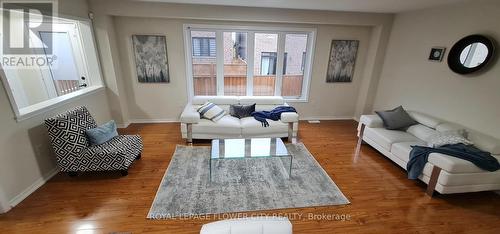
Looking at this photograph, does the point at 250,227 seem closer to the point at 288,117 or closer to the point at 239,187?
the point at 239,187

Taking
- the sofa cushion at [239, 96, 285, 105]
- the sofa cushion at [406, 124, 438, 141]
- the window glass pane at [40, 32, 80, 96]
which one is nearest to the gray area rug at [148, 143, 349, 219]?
the sofa cushion at [239, 96, 285, 105]

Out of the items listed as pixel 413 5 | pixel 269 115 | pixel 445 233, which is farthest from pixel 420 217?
pixel 413 5

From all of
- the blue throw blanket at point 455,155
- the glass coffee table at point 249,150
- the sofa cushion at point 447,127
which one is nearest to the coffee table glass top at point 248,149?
the glass coffee table at point 249,150

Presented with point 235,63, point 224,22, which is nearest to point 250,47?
point 235,63

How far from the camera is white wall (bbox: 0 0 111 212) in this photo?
2199 mm

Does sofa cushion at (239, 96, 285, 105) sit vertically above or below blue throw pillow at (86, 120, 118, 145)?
above

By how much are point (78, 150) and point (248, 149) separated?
213 cm

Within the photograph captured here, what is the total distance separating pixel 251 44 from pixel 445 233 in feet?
13.3

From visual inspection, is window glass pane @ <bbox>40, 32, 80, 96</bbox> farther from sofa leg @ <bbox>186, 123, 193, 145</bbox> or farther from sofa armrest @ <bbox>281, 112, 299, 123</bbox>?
sofa armrest @ <bbox>281, 112, 299, 123</bbox>

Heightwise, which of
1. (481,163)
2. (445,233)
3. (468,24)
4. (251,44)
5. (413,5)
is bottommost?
(445,233)

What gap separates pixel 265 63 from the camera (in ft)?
15.6

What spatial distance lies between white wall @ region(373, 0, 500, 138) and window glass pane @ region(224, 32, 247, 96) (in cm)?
304

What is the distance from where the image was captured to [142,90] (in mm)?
4559

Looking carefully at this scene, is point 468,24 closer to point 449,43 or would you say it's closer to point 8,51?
point 449,43
